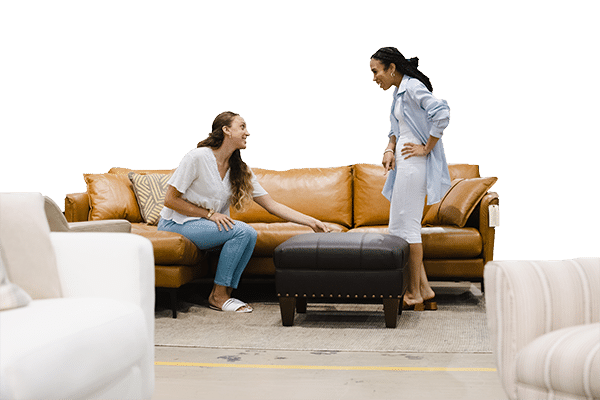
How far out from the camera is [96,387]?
5.03 ft

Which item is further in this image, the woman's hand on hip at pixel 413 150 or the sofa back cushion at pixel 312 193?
the sofa back cushion at pixel 312 193

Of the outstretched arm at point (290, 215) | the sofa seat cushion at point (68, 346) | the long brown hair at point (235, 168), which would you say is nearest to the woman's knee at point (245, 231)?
the long brown hair at point (235, 168)

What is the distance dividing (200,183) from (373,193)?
1446mm

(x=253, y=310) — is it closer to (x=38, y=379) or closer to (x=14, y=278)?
(x=14, y=278)

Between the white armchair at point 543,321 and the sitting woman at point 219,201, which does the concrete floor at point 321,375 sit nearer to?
the white armchair at point 543,321

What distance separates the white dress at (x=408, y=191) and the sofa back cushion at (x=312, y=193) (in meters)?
1.09

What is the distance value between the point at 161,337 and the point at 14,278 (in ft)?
4.09

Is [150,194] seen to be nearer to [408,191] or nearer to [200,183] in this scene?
[200,183]

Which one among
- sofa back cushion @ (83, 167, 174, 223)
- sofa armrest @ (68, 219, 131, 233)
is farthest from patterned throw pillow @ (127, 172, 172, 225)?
sofa armrest @ (68, 219, 131, 233)

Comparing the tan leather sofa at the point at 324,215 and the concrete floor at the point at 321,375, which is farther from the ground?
the tan leather sofa at the point at 324,215

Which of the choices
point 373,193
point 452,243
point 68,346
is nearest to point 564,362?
point 68,346

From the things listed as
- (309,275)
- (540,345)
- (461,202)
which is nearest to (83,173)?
(309,275)

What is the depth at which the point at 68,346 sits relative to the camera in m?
1.42

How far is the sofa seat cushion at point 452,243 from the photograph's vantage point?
12.1 feet
